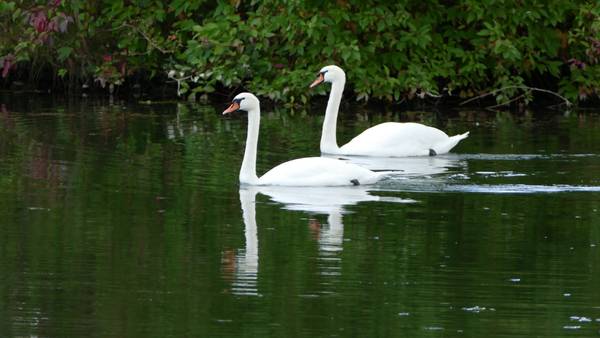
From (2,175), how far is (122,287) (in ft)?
18.4

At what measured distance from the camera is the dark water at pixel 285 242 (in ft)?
30.4

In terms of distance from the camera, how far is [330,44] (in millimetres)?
22625

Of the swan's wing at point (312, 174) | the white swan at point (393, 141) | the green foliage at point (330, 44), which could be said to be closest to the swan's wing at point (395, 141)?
the white swan at point (393, 141)

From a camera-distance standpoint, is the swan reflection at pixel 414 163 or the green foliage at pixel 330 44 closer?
the swan reflection at pixel 414 163

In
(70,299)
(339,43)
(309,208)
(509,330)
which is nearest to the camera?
(509,330)

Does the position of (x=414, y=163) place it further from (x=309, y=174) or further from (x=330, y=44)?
(x=330, y=44)

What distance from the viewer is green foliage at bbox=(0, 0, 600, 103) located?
22922mm

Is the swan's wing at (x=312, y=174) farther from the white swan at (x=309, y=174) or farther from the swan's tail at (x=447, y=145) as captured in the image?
the swan's tail at (x=447, y=145)

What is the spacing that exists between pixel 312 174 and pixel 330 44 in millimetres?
7915

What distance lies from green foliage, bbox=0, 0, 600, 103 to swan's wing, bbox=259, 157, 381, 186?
7.40 metres

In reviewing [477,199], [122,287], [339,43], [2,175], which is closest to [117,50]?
[339,43]

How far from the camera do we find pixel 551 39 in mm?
23797

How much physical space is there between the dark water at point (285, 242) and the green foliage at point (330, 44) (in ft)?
12.6

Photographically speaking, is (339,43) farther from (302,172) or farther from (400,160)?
(302,172)
